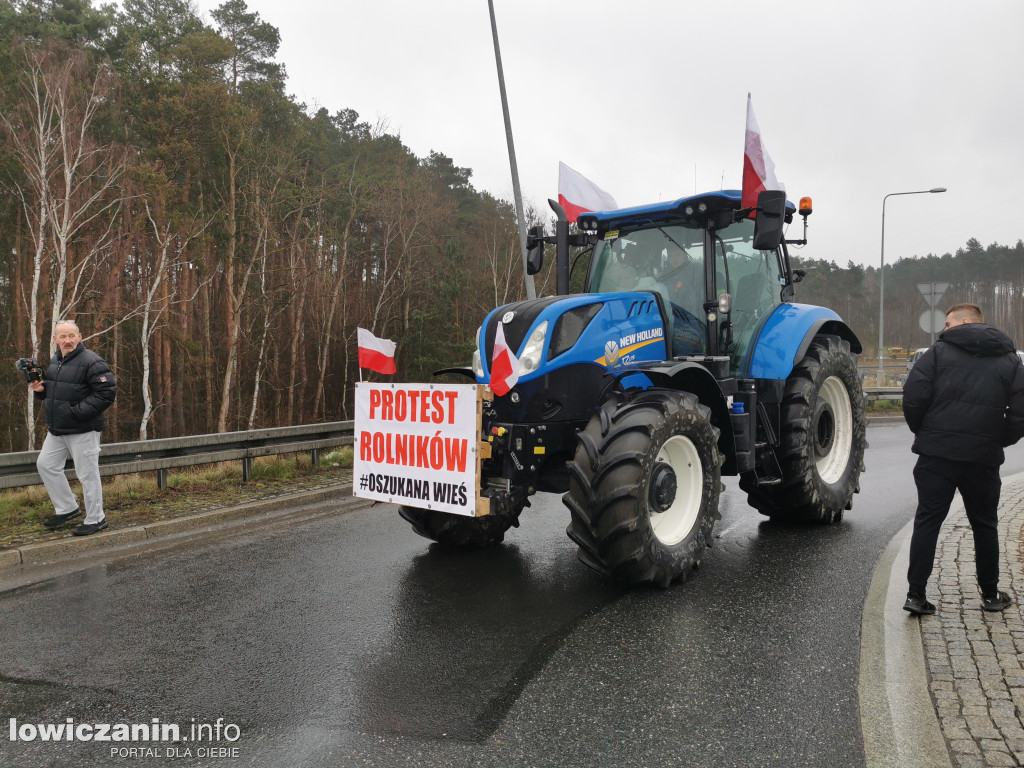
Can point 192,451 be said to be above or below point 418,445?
below

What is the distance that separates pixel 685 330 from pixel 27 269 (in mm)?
21614

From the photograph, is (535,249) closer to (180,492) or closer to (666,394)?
(666,394)

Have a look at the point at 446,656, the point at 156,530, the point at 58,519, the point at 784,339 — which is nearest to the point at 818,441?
the point at 784,339

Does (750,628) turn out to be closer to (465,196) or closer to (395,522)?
(395,522)

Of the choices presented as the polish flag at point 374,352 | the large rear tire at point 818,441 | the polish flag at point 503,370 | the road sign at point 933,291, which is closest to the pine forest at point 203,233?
the polish flag at point 374,352

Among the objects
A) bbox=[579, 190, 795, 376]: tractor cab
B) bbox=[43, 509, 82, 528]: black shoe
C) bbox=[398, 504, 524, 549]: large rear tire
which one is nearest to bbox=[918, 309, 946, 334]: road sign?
bbox=[579, 190, 795, 376]: tractor cab

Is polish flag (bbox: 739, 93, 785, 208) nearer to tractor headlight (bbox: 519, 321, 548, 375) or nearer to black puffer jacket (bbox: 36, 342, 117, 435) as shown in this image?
tractor headlight (bbox: 519, 321, 548, 375)

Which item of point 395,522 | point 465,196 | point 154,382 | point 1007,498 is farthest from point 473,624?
point 465,196

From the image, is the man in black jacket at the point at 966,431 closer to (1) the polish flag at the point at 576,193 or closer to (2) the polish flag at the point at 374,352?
(2) the polish flag at the point at 374,352

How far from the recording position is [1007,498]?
7.42 metres

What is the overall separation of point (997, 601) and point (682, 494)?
6.39ft

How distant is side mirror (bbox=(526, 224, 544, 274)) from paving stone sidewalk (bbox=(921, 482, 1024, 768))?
402 cm

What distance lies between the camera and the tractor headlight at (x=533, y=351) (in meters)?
4.78

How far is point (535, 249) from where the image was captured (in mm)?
6656
